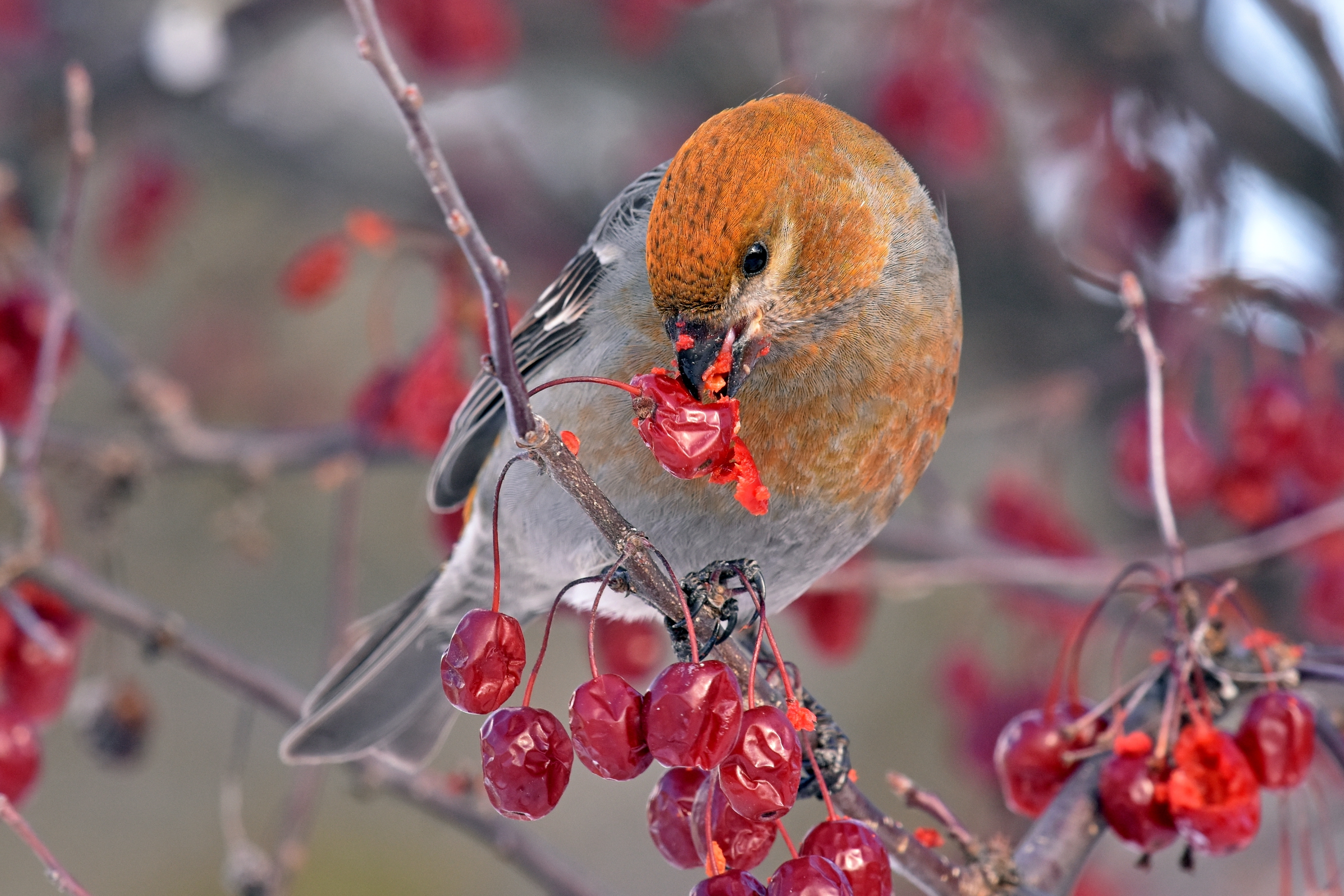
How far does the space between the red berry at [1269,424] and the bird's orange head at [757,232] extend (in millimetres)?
1290

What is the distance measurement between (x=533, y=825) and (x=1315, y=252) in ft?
11.1

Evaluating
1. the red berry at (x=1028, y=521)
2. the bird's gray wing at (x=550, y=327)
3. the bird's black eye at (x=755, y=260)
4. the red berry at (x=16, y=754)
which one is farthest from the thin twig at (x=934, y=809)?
the red berry at (x=1028, y=521)

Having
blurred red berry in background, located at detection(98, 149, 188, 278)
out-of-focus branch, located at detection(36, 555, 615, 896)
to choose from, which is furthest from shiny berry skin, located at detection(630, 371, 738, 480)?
blurred red berry in background, located at detection(98, 149, 188, 278)

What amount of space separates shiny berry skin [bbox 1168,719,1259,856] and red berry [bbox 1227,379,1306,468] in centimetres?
125

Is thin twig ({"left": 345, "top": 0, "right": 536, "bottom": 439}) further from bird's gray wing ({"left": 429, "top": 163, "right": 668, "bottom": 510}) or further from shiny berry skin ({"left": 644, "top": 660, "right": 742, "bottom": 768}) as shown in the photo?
bird's gray wing ({"left": 429, "top": 163, "right": 668, "bottom": 510})

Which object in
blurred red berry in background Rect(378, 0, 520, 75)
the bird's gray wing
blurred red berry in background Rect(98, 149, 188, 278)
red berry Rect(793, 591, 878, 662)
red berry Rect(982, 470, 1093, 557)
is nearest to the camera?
the bird's gray wing

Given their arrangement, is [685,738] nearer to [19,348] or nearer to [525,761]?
[525,761]

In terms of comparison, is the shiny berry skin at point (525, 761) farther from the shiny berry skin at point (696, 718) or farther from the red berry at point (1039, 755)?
the red berry at point (1039, 755)

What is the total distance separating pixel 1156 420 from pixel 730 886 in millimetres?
989

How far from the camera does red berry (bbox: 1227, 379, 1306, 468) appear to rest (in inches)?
107

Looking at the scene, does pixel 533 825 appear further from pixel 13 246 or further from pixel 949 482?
pixel 13 246

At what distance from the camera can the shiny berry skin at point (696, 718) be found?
1.24 meters

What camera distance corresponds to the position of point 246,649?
485 cm

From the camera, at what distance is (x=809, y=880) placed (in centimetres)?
121
